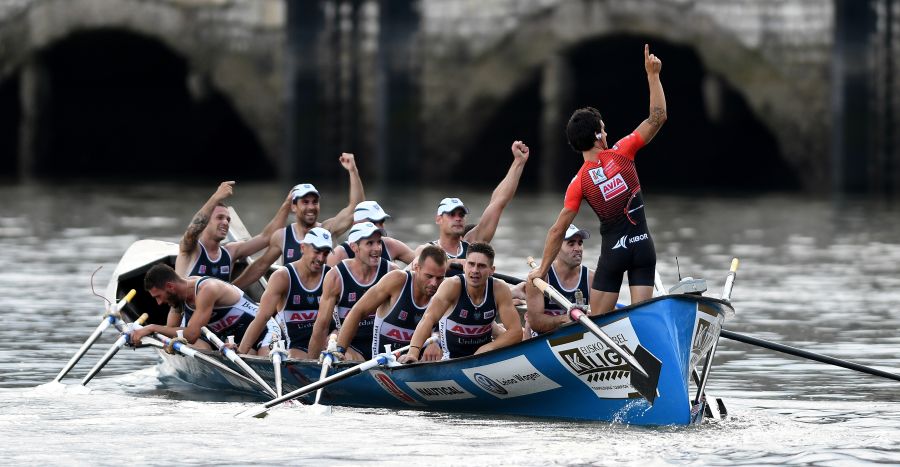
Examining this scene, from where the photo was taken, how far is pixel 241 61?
137ft

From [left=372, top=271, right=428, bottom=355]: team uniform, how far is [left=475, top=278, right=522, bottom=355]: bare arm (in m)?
0.87

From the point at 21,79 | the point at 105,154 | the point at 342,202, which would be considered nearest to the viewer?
the point at 342,202

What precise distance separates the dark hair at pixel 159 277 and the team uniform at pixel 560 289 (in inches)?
129

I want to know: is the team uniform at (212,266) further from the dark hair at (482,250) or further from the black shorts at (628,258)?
the black shorts at (628,258)

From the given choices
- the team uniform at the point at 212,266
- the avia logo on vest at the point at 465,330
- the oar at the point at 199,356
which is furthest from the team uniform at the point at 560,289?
the team uniform at the point at 212,266

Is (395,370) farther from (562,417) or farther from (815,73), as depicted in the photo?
(815,73)

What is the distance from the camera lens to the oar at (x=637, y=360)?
1228cm

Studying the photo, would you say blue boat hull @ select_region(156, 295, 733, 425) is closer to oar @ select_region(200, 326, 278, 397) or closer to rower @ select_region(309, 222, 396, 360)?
oar @ select_region(200, 326, 278, 397)

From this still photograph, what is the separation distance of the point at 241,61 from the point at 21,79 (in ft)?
19.8

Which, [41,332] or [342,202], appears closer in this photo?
[41,332]

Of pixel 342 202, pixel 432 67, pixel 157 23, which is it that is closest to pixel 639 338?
pixel 342 202

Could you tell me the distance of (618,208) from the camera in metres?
12.9

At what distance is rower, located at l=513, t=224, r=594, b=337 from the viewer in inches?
561

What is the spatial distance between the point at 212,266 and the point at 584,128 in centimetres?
536
